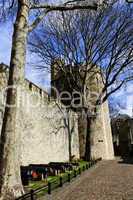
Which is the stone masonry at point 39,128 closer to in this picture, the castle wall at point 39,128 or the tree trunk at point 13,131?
the castle wall at point 39,128

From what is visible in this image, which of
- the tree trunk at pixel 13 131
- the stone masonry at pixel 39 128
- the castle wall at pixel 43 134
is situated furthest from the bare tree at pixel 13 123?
the castle wall at pixel 43 134

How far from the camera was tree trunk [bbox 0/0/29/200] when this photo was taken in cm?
845

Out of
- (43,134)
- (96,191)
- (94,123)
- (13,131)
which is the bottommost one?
(96,191)

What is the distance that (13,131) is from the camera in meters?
8.89

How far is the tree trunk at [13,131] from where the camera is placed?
8.45m

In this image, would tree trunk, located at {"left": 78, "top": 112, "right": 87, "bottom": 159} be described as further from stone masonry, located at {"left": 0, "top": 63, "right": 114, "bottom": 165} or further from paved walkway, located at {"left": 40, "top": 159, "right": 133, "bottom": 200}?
paved walkway, located at {"left": 40, "top": 159, "right": 133, "bottom": 200}

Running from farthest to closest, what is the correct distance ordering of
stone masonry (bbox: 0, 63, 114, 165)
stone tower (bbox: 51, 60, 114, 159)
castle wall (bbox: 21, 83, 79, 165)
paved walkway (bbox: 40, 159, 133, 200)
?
stone tower (bbox: 51, 60, 114, 159), castle wall (bbox: 21, 83, 79, 165), stone masonry (bbox: 0, 63, 114, 165), paved walkway (bbox: 40, 159, 133, 200)

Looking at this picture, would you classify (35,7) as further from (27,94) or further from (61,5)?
(27,94)

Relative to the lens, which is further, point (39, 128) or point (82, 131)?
point (82, 131)

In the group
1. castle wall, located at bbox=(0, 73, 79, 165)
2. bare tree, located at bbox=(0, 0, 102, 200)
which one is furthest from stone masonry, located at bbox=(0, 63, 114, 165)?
bare tree, located at bbox=(0, 0, 102, 200)

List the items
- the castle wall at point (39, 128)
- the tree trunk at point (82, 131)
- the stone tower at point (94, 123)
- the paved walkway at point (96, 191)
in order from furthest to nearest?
1. the tree trunk at point (82, 131)
2. the stone tower at point (94, 123)
3. the castle wall at point (39, 128)
4. the paved walkway at point (96, 191)

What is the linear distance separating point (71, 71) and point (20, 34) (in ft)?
49.6

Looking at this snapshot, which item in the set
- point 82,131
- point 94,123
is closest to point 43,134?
point 94,123

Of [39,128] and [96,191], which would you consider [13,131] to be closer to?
[96,191]
